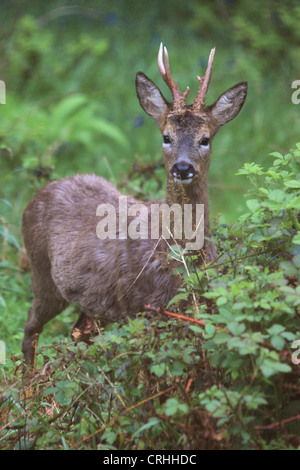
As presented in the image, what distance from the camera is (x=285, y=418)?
9.85 feet

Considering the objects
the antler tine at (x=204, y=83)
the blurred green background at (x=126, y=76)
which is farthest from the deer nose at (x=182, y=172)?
the blurred green background at (x=126, y=76)

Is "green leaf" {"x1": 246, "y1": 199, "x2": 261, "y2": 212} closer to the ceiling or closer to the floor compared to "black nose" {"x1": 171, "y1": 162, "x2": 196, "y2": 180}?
closer to the floor

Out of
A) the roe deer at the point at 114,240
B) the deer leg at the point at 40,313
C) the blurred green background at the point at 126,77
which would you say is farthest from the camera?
the blurred green background at the point at 126,77

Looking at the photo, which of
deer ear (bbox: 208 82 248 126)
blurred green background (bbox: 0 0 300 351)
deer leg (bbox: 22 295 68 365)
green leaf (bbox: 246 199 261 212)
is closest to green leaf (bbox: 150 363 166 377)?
green leaf (bbox: 246 199 261 212)

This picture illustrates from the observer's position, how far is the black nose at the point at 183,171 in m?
4.52

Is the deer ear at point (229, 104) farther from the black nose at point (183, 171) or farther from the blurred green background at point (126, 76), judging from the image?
the blurred green background at point (126, 76)

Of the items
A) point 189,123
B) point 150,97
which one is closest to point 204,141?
point 189,123

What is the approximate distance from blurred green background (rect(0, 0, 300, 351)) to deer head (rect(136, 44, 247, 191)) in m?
2.61

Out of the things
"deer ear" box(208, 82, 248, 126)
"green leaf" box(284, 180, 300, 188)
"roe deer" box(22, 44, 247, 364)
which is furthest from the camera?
"deer ear" box(208, 82, 248, 126)

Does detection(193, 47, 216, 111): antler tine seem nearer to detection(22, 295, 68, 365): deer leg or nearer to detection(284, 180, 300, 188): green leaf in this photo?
detection(284, 180, 300, 188): green leaf

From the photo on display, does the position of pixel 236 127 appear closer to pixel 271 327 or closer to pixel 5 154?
pixel 5 154

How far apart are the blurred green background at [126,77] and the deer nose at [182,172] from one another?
290 cm

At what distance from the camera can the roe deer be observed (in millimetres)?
4684

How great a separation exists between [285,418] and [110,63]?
8.30 m
